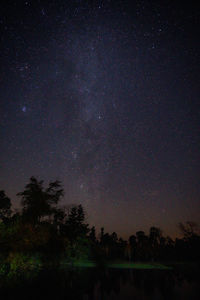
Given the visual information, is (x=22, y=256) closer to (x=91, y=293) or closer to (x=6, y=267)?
(x=6, y=267)

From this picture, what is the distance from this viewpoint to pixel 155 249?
92.2m

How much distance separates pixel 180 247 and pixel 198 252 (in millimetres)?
14930

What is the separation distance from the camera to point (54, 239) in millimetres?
36625

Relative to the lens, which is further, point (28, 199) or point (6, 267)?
point (28, 199)

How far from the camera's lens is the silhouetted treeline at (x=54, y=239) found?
20.7 m

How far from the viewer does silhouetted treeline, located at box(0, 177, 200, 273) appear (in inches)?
816

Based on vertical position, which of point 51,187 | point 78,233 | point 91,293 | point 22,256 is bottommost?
point 91,293

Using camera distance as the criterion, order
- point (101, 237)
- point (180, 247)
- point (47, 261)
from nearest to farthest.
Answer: point (47, 261), point (180, 247), point (101, 237)

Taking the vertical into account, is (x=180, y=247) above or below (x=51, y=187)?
below

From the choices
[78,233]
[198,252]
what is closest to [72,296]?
[78,233]

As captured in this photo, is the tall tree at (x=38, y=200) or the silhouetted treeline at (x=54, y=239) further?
the tall tree at (x=38, y=200)

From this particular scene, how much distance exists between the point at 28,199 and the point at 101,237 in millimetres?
78181

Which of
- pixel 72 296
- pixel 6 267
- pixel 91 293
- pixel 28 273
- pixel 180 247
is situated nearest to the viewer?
pixel 72 296

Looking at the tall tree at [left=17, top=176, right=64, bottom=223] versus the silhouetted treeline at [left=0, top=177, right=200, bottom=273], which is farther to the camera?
the tall tree at [left=17, top=176, right=64, bottom=223]
